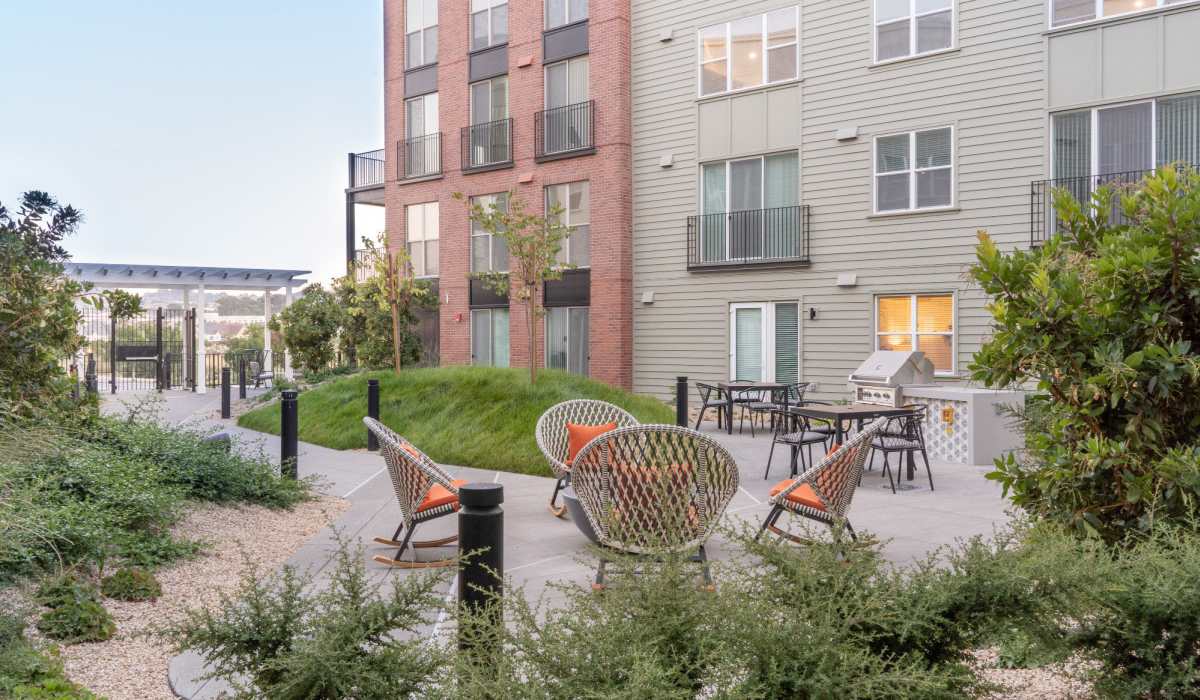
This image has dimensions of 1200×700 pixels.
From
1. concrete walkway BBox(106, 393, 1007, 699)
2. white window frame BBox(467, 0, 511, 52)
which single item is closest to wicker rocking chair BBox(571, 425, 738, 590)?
concrete walkway BBox(106, 393, 1007, 699)

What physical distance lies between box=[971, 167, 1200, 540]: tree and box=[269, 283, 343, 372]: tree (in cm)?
2210

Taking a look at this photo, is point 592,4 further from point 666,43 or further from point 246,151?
point 246,151

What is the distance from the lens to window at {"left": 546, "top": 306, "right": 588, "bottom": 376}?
22016 millimetres

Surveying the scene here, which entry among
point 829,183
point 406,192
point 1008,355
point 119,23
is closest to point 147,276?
point 406,192

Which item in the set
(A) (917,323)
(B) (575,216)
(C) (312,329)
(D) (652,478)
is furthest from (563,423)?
(C) (312,329)

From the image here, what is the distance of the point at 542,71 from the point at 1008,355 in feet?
65.4

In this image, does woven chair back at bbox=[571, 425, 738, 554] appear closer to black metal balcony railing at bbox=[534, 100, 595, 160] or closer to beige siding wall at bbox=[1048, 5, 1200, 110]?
beige siding wall at bbox=[1048, 5, 1200, 110]

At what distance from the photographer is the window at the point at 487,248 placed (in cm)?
2348

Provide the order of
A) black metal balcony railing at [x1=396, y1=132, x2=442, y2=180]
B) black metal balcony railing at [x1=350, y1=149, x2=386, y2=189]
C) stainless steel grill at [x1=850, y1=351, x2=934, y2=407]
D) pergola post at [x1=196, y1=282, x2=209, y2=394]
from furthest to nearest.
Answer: black metal balcony railing at [x1=350, y1=149, x2=386, y2=189], pergola post at [x1=196, y1=282, x2=209, y2=394], black metal balcony railing at [x1=396, y1=132, x2=442, y2=180], stainless steel grill at [x1=850, y1=351, x2=934, y2=407]

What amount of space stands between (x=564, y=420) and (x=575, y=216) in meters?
14.2

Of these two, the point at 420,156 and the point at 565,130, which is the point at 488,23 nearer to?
the point at 420,156

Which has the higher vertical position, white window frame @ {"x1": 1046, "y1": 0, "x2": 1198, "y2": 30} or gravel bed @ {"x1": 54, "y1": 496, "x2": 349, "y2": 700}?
white window frame @ {"x1": 1046, "y1": 0, "x2": 1198, "y2": 30}

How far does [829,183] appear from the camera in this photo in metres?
18.3

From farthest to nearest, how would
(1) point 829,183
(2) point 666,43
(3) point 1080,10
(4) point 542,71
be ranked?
(4) point 542,71
(2) point 666,43
(1) point 829,183
(3) point 1080,10
